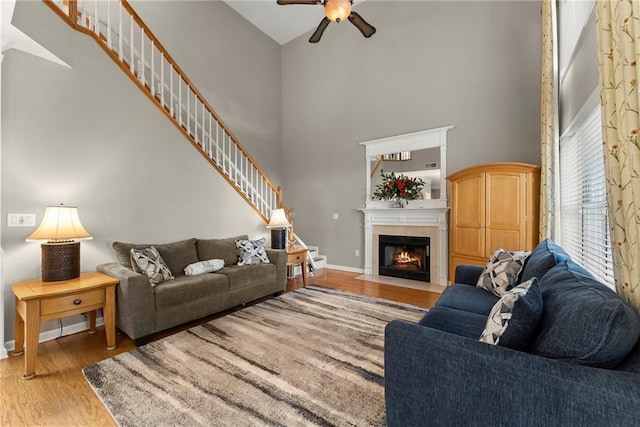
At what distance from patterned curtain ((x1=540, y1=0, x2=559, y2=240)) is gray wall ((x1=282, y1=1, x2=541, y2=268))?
902mm

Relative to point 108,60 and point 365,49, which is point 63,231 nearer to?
point 108,60

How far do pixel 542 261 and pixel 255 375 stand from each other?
214cm

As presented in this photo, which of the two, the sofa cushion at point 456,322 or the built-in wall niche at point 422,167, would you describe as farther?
the built-in wall niche at point 422,167

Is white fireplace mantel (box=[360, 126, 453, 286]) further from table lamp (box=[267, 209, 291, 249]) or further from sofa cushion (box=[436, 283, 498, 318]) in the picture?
sofa cushion (box=[436, 283, 498, 318])

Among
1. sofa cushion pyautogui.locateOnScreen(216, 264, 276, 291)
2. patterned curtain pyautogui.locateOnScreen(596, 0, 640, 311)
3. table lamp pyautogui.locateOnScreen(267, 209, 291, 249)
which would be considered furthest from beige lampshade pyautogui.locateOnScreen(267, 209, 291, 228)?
patterned curtain pyautogui.locateOnScreen(596, 0, 640, 311)

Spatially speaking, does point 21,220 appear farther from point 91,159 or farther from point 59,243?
point 91,159

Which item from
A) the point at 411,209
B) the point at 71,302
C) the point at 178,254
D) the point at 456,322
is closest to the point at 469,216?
the point at 411,209

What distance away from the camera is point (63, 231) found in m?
2.34

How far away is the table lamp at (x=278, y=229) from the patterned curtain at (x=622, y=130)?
143 inches

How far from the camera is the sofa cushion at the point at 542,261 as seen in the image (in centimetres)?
184

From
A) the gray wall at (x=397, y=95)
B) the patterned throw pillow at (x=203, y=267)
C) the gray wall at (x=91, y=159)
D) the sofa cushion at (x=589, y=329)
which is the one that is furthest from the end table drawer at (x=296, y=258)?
the sofa cushion at (x=589, y=329)

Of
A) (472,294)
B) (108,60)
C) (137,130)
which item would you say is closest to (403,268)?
(472,294)

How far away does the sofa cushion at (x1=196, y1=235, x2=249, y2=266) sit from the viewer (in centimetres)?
353

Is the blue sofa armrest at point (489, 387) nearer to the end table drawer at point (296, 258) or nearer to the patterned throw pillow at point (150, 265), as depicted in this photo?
the patterned throw pillow at point (150, 265)
